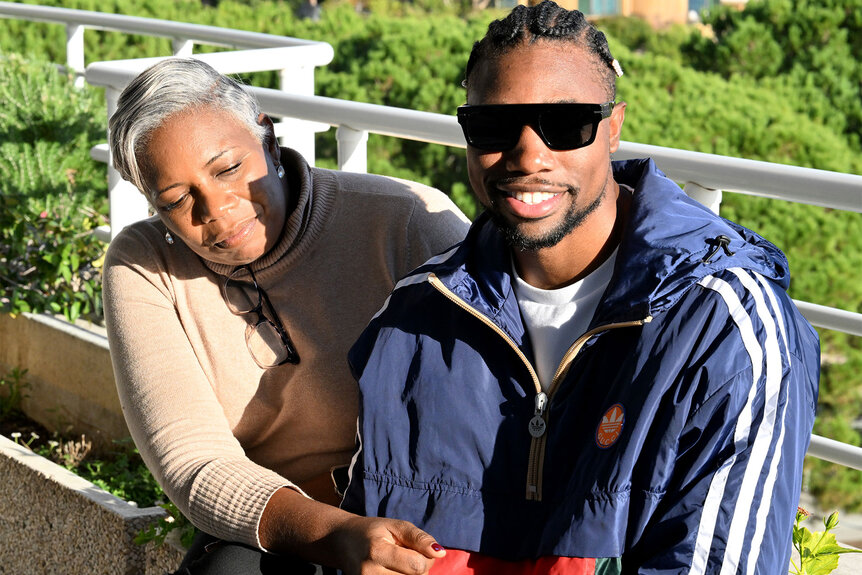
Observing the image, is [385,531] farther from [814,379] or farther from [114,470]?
[114,470]

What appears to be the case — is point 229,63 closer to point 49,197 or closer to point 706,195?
point 49,197

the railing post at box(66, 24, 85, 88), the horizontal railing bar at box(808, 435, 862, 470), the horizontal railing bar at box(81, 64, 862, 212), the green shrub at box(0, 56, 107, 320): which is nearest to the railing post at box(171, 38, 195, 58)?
the green shrub at box(0, 56, 107, 320)

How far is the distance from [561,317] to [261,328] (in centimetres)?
80

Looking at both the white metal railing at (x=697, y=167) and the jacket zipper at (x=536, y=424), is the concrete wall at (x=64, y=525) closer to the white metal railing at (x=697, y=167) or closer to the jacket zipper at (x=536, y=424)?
the white metal railing at (x=697, y=167)

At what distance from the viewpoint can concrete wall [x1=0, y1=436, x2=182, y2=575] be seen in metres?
3.28

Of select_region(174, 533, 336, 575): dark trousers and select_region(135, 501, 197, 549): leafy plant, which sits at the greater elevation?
select_region(174, 533, 336, 575): dark trousers

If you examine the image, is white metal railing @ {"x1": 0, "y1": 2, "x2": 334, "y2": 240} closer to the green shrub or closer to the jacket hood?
the green shrub

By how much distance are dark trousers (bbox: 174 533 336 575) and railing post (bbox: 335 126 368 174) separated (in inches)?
47.8

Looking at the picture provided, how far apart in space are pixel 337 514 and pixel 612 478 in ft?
1.87

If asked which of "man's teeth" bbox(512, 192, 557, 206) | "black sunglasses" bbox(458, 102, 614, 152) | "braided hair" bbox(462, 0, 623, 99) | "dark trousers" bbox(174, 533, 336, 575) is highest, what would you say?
"braided hair" bbox(462, 0, 623, 99)

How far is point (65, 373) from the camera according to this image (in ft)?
14.1

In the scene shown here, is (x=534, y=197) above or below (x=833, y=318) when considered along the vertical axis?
above

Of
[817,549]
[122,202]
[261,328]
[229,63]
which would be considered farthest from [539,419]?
[122,202]

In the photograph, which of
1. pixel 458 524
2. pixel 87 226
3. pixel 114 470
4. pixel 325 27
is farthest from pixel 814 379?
pixel 325 27
